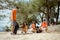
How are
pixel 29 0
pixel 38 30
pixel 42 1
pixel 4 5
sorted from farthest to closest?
pixel 4 5 < pixel 29 0 < pixel 42 1 < pixel 38 30

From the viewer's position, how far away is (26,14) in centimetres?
2527

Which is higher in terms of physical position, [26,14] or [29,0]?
[29,0]

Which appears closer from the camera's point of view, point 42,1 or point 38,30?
point 38,30

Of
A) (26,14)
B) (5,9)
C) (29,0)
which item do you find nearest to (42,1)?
(29,0)

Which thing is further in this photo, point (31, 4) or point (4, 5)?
point (4, 5)

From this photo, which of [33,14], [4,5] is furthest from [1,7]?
[33,14]

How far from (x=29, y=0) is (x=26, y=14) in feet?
7.87

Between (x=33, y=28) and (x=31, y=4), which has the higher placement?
(x=31, y=4)

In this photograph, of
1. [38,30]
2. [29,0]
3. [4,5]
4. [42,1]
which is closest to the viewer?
[38,30]

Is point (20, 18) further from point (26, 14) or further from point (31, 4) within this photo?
point (31, 4)

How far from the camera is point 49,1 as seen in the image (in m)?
21.3

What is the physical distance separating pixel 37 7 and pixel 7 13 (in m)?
5.27

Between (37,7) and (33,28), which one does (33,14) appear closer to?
(37,7)

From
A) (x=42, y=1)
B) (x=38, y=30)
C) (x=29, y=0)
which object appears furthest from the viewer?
(x=29, y=0)
